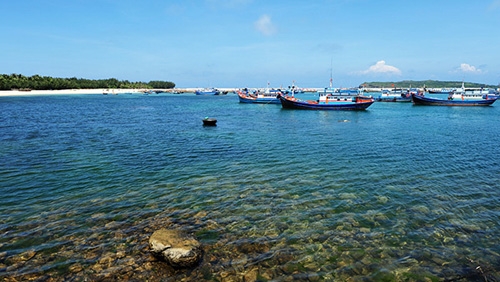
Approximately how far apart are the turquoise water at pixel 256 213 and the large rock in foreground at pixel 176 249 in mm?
314

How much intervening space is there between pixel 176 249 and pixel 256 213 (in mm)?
4105

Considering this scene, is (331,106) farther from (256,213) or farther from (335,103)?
(256,213)

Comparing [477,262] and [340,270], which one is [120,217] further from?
[477,262]

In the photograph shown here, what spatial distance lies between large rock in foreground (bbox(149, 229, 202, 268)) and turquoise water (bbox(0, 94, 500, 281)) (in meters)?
0.31

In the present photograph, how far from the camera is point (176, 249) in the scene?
817cm

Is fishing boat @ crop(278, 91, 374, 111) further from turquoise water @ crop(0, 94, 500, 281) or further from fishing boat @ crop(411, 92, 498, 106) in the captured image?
turquoise water @ crop(0, 94, 500, 281)

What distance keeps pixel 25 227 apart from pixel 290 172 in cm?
1247

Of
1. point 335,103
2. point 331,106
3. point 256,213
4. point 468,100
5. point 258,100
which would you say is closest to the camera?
point 256,213

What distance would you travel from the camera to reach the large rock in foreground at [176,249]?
8055 millimetres

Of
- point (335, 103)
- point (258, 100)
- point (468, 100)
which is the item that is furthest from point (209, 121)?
point (468, 100)

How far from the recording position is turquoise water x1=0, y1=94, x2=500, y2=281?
8.17 metres

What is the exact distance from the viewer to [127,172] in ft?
55.2

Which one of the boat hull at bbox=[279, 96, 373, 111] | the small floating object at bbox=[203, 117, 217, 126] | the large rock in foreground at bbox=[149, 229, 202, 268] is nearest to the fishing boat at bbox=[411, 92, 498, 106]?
the boat hull at bbox=[279, 96, 373, 111]

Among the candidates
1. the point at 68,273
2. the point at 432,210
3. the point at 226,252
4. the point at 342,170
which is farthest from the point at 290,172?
the point at 68,273
